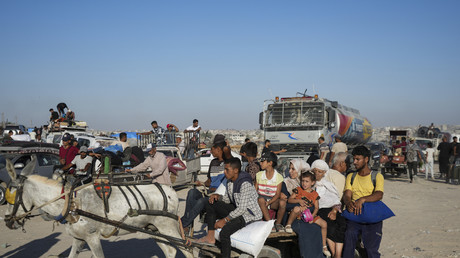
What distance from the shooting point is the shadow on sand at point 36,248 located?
8.42 m

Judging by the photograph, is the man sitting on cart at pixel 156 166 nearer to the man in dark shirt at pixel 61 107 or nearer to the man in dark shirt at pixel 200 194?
the man in dark shirt at pixel 200 194

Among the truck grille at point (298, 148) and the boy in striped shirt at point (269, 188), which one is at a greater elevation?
the boy in striped shirt at point (269, 188)

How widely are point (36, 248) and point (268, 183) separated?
5.97 meters

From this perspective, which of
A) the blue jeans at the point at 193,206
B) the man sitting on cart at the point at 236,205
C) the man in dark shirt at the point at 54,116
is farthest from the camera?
the man in dark shirt at the point at 54,116

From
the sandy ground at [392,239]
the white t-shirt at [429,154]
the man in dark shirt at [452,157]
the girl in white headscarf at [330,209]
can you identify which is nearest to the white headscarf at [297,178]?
the girl in white headscarf at [330,209]

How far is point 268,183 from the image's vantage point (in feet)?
20.5

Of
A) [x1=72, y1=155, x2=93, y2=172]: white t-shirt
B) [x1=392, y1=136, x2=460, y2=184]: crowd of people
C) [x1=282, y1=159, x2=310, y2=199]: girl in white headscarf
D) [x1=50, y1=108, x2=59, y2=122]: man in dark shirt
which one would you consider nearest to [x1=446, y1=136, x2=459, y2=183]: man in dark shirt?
[x1=392, y1=136, x2=460, y2=184]: crowd of people

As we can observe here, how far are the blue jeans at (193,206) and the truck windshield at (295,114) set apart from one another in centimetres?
1333

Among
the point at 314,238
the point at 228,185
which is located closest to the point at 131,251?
the point at 228,185

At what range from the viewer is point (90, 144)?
1895 centimetres

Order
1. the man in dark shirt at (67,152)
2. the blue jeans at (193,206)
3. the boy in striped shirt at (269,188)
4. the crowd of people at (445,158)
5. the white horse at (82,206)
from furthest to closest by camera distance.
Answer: the crowd of people at (445,158) → the man in dark shirt at (67,152) → the blue jeans at (193,206) → the white horse at (82,206) → the boy in striped shirt at (269,188)

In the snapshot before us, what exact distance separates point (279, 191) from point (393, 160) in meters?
17.8

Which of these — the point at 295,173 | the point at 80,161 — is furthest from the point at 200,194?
the point at 80,161

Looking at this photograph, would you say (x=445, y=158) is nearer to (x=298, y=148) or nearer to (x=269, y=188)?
(x=298, y=148)
